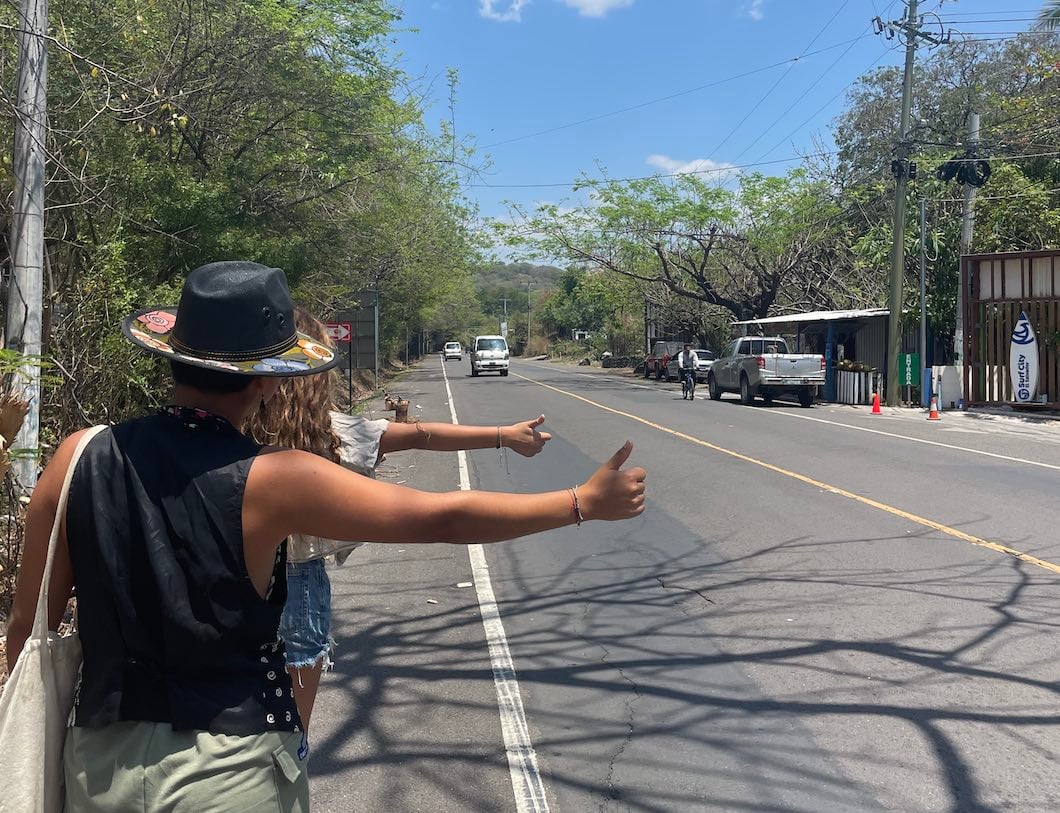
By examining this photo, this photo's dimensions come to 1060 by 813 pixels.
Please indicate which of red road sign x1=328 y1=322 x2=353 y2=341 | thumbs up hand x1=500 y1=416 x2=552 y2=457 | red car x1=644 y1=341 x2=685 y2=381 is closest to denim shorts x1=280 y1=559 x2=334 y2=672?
thumbs up hand x1=500 y1=416 x2=552 y2=457

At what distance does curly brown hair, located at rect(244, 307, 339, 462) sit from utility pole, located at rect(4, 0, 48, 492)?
3.71 m

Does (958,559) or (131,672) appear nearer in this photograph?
(131,672)

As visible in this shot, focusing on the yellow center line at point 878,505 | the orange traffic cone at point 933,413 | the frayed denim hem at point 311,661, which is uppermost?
the frayed denim hem at point 311,661

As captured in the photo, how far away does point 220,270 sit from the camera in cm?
191

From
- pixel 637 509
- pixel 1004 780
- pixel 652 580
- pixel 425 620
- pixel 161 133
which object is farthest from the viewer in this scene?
pixel 161 133

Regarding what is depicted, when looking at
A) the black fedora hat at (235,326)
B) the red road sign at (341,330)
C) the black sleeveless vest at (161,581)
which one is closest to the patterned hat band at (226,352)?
the black fedora hat at (235,326)

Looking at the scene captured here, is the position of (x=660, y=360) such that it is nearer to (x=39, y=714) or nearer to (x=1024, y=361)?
(x=1024, y=361)

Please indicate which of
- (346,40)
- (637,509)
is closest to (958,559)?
(637,509)

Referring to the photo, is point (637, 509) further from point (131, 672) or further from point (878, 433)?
point (878, 433)

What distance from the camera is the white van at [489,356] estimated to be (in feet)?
140

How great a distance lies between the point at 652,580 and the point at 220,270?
5182mm

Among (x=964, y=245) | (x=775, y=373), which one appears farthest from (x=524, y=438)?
(x=964, y=245)

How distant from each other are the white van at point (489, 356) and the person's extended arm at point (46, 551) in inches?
1593

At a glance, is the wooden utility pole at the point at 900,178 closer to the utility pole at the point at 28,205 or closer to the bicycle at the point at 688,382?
the bicycle at the point at 688,382
